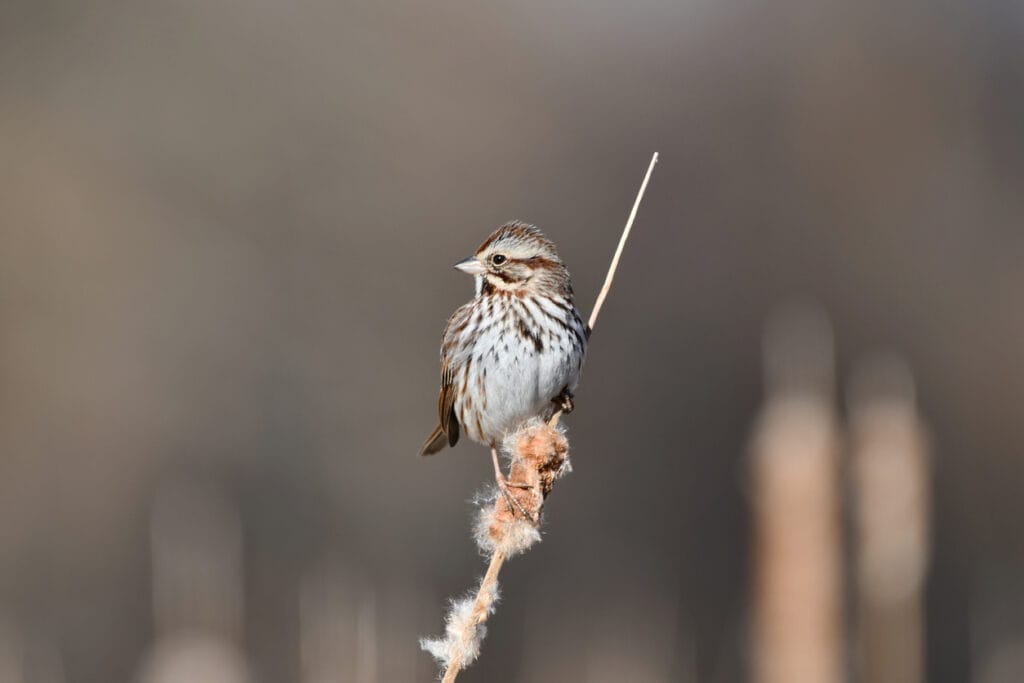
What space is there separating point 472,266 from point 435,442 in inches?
31.0

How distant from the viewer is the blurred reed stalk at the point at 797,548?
11.7ft

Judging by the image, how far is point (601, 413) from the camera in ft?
29.6

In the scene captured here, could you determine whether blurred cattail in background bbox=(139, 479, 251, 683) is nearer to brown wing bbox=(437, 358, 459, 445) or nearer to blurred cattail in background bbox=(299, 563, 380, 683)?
blurred cattail in background bbox=(299, 563, 380, 683)

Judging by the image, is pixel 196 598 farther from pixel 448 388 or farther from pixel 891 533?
pixel 891 533

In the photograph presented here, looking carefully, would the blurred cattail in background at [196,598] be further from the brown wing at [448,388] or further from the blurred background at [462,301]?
the brown wing at [448,388]

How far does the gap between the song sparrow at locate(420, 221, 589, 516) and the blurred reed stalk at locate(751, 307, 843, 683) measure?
0.71 meters

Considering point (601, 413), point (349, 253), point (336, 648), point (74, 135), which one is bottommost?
point (336, 648)

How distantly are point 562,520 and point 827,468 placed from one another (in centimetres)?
464

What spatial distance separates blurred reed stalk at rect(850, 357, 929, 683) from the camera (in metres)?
3.85

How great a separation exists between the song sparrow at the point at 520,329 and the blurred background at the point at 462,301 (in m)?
0.84

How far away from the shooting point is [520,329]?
11.3 ft

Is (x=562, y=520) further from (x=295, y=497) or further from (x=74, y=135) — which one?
(x=74, y=135)

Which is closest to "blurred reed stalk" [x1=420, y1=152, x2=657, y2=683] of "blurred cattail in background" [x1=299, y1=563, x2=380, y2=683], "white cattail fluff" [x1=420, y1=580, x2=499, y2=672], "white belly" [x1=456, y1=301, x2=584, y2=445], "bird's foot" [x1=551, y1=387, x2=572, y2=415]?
"white cattail fluff" [x1=420, y1=580, x2=499, y2=672]

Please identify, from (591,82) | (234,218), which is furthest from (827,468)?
(591,82)
